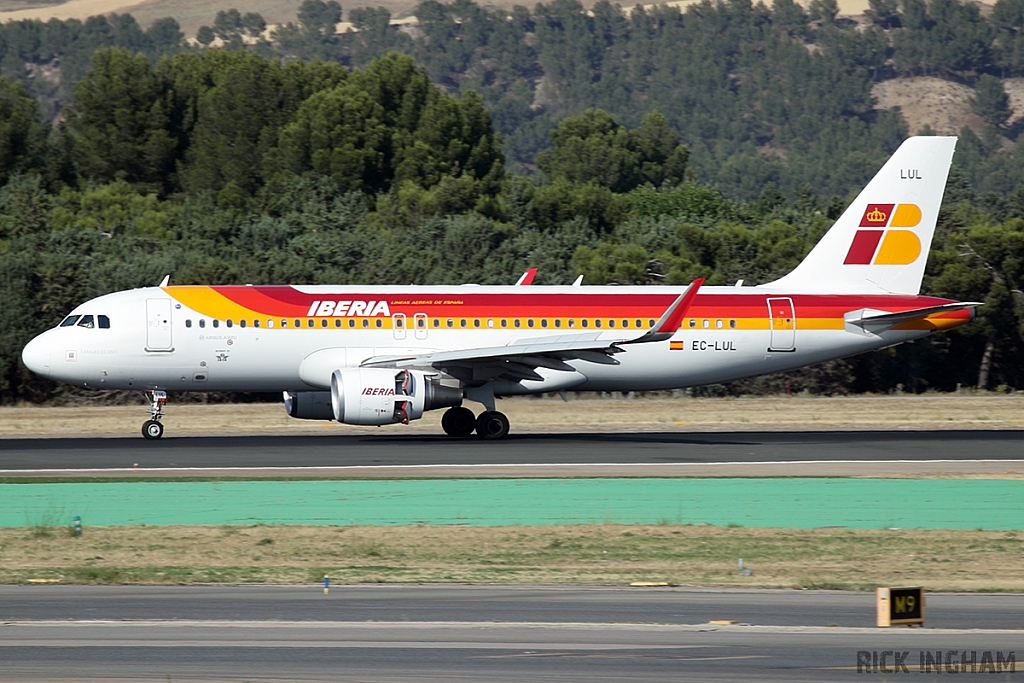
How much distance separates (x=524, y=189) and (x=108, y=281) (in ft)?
101

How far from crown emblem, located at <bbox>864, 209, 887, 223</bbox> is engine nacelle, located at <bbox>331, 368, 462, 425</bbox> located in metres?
12.5

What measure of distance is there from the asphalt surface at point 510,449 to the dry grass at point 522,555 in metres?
7.47

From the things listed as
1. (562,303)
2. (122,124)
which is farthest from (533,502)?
(122,124)

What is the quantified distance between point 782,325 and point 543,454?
7908mm

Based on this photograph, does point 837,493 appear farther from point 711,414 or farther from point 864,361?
point 864,361

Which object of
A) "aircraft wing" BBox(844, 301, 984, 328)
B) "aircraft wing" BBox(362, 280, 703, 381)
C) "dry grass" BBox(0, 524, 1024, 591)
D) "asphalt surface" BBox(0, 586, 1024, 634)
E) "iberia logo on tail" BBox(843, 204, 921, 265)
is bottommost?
"dry grass" BBox(0, 524, 1024, 591)

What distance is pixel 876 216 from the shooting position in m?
33.8

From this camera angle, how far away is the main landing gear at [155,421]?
97.5 feet

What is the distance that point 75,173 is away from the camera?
270 ft

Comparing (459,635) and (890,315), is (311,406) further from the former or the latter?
(459,635)

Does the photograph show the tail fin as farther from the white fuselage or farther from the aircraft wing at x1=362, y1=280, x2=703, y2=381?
the aircraft wing at x1=362, y1=280, x2=703, y2=381

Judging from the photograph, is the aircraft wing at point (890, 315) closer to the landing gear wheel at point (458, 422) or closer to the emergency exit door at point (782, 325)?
the emergency exit door at point (782, 325)

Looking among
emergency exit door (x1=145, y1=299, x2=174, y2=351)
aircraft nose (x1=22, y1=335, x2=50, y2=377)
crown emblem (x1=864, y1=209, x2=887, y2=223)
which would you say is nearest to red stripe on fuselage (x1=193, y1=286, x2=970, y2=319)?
emergency exit door (x1=145, y1=299, x2=174, y2=351)

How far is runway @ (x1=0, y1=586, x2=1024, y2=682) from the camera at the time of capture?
422 inches
